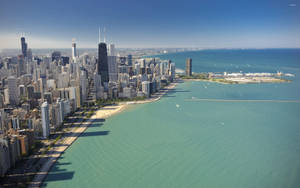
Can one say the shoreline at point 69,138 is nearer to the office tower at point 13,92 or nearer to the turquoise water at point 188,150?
the turquoise water at point 188,150

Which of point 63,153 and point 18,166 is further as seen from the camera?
point 63,153

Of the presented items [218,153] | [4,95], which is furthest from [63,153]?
[4,95]

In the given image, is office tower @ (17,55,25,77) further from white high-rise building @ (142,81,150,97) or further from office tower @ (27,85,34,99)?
white high-rise building @ (142,81,150,97)

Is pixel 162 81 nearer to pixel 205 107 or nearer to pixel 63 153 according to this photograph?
pixel 205 107

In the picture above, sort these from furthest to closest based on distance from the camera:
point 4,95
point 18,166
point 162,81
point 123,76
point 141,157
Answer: point 162,81
point 123,76
point 4,95
point 141,157
point 18,166

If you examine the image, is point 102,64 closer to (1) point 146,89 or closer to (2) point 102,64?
(2) point 102,64

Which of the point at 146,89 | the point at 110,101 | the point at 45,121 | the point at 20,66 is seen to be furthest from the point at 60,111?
the point at 20,66

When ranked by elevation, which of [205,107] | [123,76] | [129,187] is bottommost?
[129,187]

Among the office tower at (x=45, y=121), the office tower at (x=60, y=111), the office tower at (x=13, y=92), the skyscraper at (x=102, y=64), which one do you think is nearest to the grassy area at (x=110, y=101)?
the office tower at (x=60, y=111)
